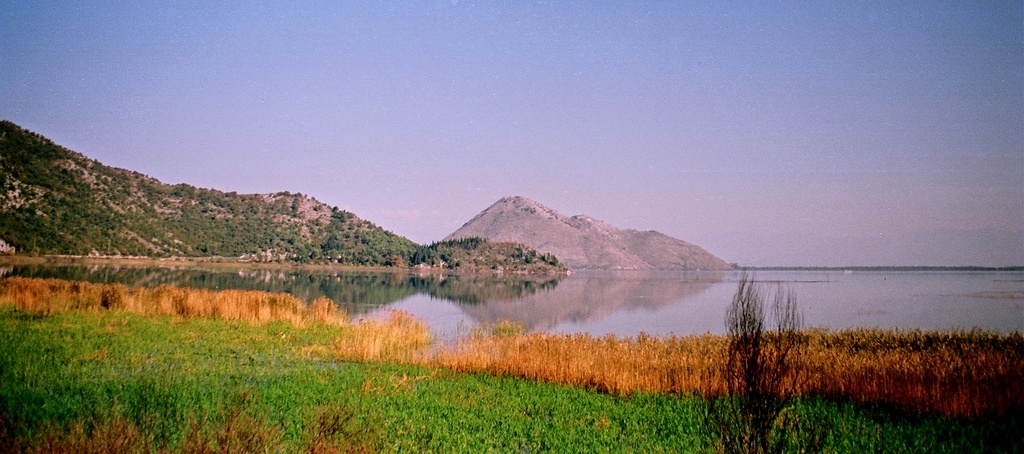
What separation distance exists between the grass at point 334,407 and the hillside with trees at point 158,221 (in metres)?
87.4

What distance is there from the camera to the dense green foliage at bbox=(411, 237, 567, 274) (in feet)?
570

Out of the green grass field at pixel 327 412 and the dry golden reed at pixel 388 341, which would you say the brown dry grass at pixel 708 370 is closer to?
the dry golden reed at pixel 388 341

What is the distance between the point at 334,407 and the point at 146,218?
454 ft

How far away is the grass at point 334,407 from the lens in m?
7.44

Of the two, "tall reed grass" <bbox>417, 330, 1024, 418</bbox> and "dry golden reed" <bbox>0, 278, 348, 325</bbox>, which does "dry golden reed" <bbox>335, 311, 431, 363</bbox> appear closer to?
"tall reed grass" <bbox>417, 330, 1024, 418</bbox>

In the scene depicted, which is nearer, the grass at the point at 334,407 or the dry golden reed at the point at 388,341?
the grass at the point at 334,407

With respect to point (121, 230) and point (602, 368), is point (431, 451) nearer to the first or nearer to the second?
point (602, 368)

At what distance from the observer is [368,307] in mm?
42031

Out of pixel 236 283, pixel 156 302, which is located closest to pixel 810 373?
pixel 156 302

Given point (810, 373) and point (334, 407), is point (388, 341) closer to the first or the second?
point (334, 407)

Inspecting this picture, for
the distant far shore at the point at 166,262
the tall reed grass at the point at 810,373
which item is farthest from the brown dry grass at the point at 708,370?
the distant far shore at the point at 166,262

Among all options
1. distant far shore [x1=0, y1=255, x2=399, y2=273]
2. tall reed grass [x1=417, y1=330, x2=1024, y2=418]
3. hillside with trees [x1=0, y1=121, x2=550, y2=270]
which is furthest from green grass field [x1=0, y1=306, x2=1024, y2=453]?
hillside with trees [x1=0, y1=121, x2=550, y2=270]

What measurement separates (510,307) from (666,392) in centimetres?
3951

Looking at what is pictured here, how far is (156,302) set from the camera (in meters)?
24.9
